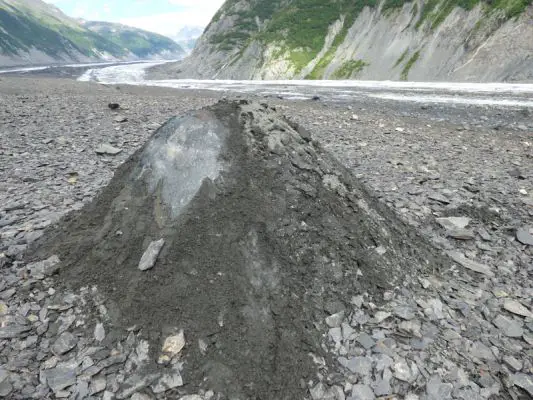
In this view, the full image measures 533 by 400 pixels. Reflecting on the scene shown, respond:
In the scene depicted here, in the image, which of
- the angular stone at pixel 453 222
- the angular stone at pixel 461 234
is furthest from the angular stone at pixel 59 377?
the angular stone at pixel 453 222

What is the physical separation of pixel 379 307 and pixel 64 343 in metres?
4.94

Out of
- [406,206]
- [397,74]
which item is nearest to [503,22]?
[397,74]

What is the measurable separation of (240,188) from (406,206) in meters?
5.38

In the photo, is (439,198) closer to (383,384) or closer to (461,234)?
(461,234)

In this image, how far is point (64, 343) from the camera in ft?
18.1

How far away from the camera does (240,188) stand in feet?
22.7

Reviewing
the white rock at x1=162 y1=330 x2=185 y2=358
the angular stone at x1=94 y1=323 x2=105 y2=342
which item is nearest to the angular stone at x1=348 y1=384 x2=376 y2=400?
the white rock at x1=162 y1=330 x2=185 y2=358

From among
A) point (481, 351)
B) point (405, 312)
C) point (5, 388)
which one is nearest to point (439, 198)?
point (405, 312)

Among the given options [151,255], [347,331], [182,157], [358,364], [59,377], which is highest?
[182,157]

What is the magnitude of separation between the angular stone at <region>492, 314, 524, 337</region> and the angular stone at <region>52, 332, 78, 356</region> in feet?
22.3

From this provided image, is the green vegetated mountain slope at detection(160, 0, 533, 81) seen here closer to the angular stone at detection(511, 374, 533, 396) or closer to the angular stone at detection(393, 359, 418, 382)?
the angular stone at detection(511, 374, 533, 396)

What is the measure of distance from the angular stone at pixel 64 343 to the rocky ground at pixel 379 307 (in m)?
0.01

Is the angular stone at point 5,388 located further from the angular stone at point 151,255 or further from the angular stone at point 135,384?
the angular stone at point 151,255

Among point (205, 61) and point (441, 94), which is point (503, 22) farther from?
point (205, 61)
